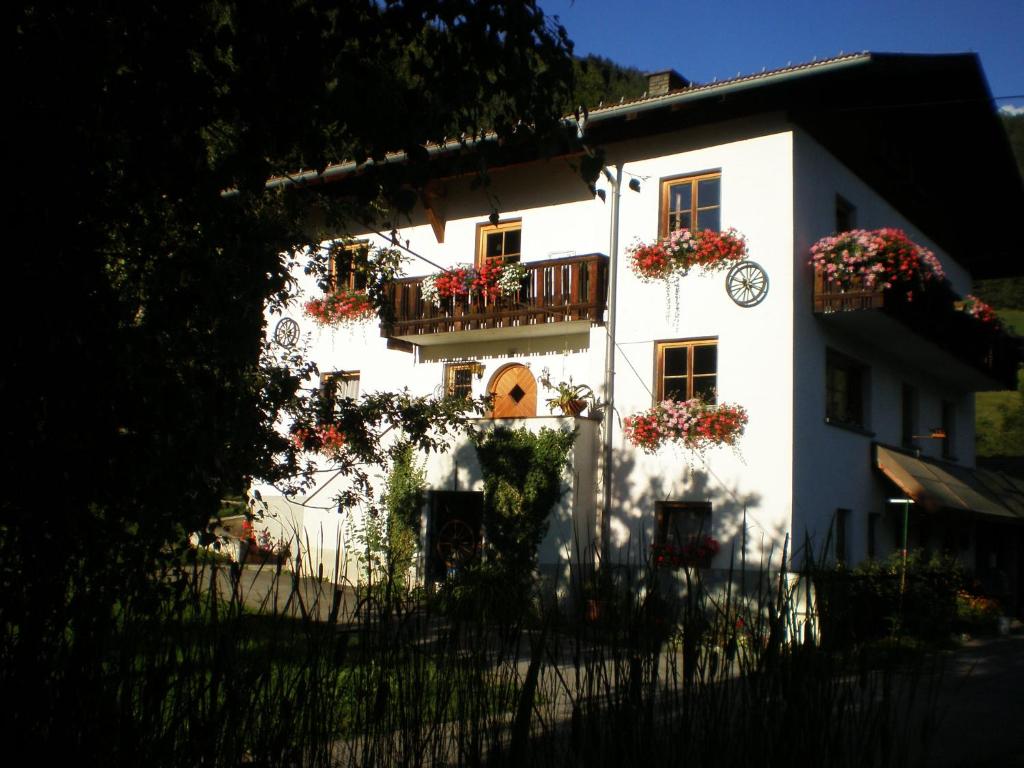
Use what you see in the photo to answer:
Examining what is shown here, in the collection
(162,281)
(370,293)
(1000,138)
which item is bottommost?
(162,281)

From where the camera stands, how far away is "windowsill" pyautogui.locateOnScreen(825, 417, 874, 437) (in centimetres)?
1636

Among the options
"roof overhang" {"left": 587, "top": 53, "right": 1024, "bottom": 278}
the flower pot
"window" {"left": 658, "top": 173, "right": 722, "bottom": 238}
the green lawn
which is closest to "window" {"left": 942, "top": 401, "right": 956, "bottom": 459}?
"roof overhang" {"left": 587, "top": 53, "right": 1024, "bottom": 278}

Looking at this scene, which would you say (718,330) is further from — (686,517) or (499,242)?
Result: (499,242)

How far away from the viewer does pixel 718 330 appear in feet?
52.2

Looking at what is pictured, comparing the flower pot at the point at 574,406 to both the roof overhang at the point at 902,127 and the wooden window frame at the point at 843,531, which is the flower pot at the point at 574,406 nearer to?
the roof overhang at the point at 902,127

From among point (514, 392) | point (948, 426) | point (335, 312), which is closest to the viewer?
point (514, 392)

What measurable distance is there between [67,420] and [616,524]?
13.1 metres

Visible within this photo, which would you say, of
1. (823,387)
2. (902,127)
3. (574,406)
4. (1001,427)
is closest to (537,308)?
(574,406)

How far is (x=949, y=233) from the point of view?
23.4 m

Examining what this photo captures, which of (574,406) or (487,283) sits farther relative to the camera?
(487,283)

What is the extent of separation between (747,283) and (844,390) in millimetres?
3232

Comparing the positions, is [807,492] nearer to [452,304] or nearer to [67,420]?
[452,304]

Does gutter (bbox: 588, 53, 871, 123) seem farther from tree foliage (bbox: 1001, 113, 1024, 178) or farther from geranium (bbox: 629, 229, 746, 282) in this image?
tree foliage (bbox: 1001, 113, 1024, 178)

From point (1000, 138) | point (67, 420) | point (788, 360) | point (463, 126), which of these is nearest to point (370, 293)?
point (463, 126)
